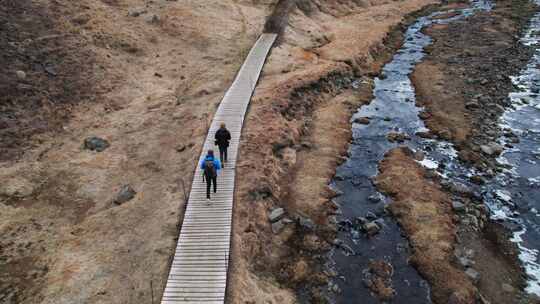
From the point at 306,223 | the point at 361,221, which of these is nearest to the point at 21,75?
the point at 306,223

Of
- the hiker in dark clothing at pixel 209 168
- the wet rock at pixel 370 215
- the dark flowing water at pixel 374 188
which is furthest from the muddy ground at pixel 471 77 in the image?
the hiker in dark clothing at pixel 209 168

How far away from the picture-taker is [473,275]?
16.8 m

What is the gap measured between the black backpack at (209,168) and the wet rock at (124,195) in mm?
4684

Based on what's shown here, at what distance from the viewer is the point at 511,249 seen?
18438mm

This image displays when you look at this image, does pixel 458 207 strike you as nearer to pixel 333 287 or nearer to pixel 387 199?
pixel 387 199

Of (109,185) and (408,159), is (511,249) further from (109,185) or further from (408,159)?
(109,185)

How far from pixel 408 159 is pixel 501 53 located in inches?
1039

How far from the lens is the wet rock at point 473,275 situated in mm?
16656

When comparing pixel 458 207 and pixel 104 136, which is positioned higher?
pixel 104 136

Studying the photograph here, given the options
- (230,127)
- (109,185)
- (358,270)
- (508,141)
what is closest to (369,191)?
(358,270)

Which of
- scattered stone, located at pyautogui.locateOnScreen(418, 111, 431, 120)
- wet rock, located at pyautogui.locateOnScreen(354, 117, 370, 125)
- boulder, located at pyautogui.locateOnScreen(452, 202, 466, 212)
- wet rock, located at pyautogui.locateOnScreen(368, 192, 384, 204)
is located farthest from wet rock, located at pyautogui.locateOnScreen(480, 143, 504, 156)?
wet rock, located at pyautogui.locateOnScreen(368, 192, 384, 204)

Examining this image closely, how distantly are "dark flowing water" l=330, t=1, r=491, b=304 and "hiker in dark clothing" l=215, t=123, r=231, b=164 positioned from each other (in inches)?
251

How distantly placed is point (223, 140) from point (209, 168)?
8.78 feet

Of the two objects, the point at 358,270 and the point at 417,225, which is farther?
the point at 417,225
